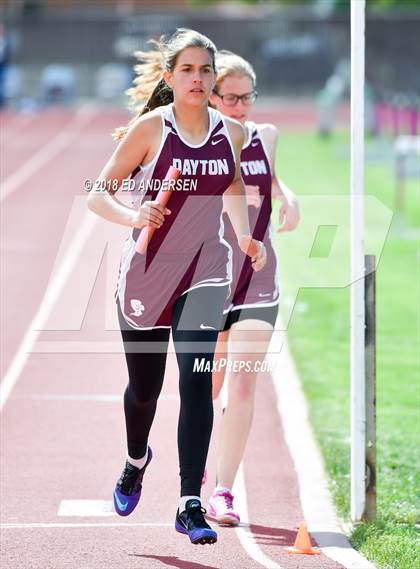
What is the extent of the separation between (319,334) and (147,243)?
21.6ft

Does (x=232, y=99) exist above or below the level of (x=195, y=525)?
above

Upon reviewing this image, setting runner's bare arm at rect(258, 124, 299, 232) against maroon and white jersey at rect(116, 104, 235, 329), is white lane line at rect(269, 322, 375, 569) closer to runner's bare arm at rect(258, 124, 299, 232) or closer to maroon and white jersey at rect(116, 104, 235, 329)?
maroon and white jersey at rect(116, 104, 235, 329)

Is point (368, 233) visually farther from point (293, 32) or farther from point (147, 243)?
point (293, 32)

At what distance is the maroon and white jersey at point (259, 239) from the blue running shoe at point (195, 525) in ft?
4.18

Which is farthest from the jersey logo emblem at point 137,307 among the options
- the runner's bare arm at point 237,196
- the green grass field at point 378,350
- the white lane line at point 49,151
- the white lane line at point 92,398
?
the white lane line at point 49,151

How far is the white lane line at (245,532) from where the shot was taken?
19.3 feet

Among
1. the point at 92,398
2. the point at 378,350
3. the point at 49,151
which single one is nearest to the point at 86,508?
the point at 92,398

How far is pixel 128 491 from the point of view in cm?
616

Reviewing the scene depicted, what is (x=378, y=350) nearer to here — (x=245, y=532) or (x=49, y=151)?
(x=245, y=532)

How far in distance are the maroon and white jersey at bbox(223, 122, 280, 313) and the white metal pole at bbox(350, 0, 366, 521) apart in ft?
1.41

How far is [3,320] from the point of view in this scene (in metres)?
12.5

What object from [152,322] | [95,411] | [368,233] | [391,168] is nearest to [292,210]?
[152,322]

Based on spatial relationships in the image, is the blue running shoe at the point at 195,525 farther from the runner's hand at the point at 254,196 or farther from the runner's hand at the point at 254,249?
the runner's hand at the point at 254,196

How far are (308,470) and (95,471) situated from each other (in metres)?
1.20
